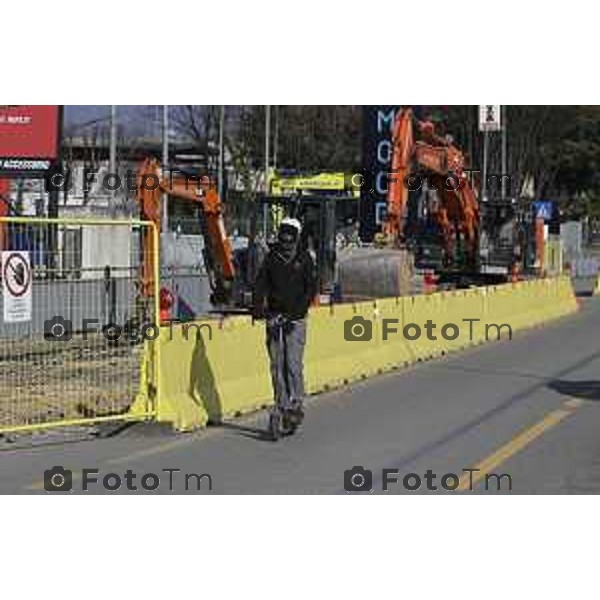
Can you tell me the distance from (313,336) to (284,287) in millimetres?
3922

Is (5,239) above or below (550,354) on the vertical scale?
above

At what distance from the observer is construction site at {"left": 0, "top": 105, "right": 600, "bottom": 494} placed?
10328 mm

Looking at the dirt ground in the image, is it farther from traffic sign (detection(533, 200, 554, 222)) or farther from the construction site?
traffic sign (detection(533, 200, 554, 222))

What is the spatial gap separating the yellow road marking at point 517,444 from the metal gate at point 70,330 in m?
3.11

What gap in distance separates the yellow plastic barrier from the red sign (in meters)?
8.81

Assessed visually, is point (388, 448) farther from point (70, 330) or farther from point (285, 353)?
point (70, 330)

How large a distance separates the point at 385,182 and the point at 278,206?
7.92m

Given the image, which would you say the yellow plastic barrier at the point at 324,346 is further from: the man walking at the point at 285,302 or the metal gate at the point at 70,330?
the man walking at the point at 285,302

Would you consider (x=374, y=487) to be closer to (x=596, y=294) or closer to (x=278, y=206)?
(x=278, y=206)

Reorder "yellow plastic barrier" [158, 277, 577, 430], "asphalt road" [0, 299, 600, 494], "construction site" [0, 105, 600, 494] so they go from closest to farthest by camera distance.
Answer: "asphalt road" [0, 299, 600, 494] → "construction site" [0, 105, 600, 494] → "yellow plastic barrier" [158, 277, 577, 430]

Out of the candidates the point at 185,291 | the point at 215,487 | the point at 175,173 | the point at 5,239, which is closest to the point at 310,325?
the point at 5,239

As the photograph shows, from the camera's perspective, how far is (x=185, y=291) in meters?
25.7

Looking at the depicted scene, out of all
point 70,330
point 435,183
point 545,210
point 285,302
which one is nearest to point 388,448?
point 285,302

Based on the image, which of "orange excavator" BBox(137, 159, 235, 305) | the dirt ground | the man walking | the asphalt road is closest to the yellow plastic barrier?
the asphalt road
